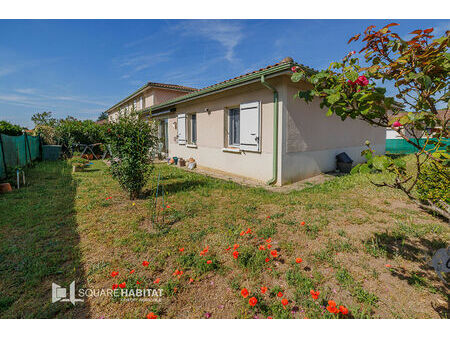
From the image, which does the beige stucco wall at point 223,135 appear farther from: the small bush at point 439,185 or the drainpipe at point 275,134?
the small bush at point 439,185

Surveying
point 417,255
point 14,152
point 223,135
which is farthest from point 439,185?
point 14,152

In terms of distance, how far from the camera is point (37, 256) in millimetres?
2678

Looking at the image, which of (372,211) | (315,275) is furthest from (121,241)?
(372,211)

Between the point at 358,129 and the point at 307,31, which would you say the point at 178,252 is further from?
the point at 358,129

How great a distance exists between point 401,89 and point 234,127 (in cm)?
592

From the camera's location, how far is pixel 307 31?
12.5 feet

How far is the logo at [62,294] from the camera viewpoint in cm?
198

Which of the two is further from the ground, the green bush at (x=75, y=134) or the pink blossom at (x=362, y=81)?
the green bush at (x=75, y=134)

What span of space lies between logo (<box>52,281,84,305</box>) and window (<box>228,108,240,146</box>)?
6.08 meters

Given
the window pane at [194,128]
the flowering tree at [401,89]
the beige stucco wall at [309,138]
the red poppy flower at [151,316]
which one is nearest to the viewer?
the flowering tree at [401,89]

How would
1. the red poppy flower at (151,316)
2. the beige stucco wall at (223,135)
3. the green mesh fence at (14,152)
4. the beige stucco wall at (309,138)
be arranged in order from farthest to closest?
the green mesh fence at (14,152), the beige stucco wall at (223,135), the beige stucco wall at (309,138), the red poppy flower at (151,316)

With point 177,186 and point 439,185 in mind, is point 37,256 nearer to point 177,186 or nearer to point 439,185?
point 177,186

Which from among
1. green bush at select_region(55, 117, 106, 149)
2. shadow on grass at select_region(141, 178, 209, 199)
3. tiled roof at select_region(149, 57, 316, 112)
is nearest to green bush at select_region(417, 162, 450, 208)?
tiled roof at select_region(149, 57, 316, 112)

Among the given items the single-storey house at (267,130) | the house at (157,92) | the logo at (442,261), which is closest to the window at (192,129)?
the single-storey house at (267,130)
